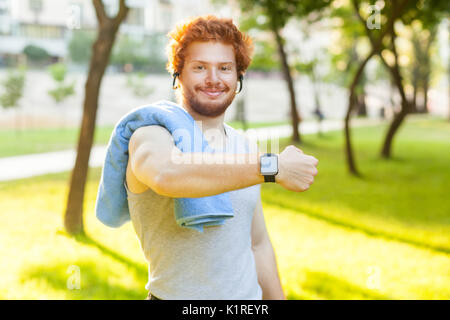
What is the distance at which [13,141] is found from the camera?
20.0 m

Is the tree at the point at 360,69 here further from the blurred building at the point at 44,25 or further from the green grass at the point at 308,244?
the blurred building at the point at 44,25

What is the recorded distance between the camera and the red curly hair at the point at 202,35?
1636 millimetres

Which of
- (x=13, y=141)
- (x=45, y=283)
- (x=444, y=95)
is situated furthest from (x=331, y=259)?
(x=444, y=95)

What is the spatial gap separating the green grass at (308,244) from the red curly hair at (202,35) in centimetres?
342

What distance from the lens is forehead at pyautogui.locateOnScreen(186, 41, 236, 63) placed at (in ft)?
5.40

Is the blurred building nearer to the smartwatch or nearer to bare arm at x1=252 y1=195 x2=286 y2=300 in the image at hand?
bare arm at x1=252 y1=195 x2=286 y2=300

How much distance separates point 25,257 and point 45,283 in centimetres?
96

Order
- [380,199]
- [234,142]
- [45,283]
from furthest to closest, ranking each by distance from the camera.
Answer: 1. [380,199]
2. [45,283]
3. [234,142]

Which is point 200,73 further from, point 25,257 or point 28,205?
point 28,205

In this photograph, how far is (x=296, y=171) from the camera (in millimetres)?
1303

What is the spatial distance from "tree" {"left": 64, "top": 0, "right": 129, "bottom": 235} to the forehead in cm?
490

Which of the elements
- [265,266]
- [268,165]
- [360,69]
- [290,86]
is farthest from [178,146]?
[290,86]

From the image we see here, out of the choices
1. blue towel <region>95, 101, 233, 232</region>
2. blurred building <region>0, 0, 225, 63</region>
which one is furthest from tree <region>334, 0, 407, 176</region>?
blurred building <region>0, 0, 225, 63</region>

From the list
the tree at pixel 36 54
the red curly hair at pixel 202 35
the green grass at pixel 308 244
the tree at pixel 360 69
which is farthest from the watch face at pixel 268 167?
the tree at pixel 36 54
